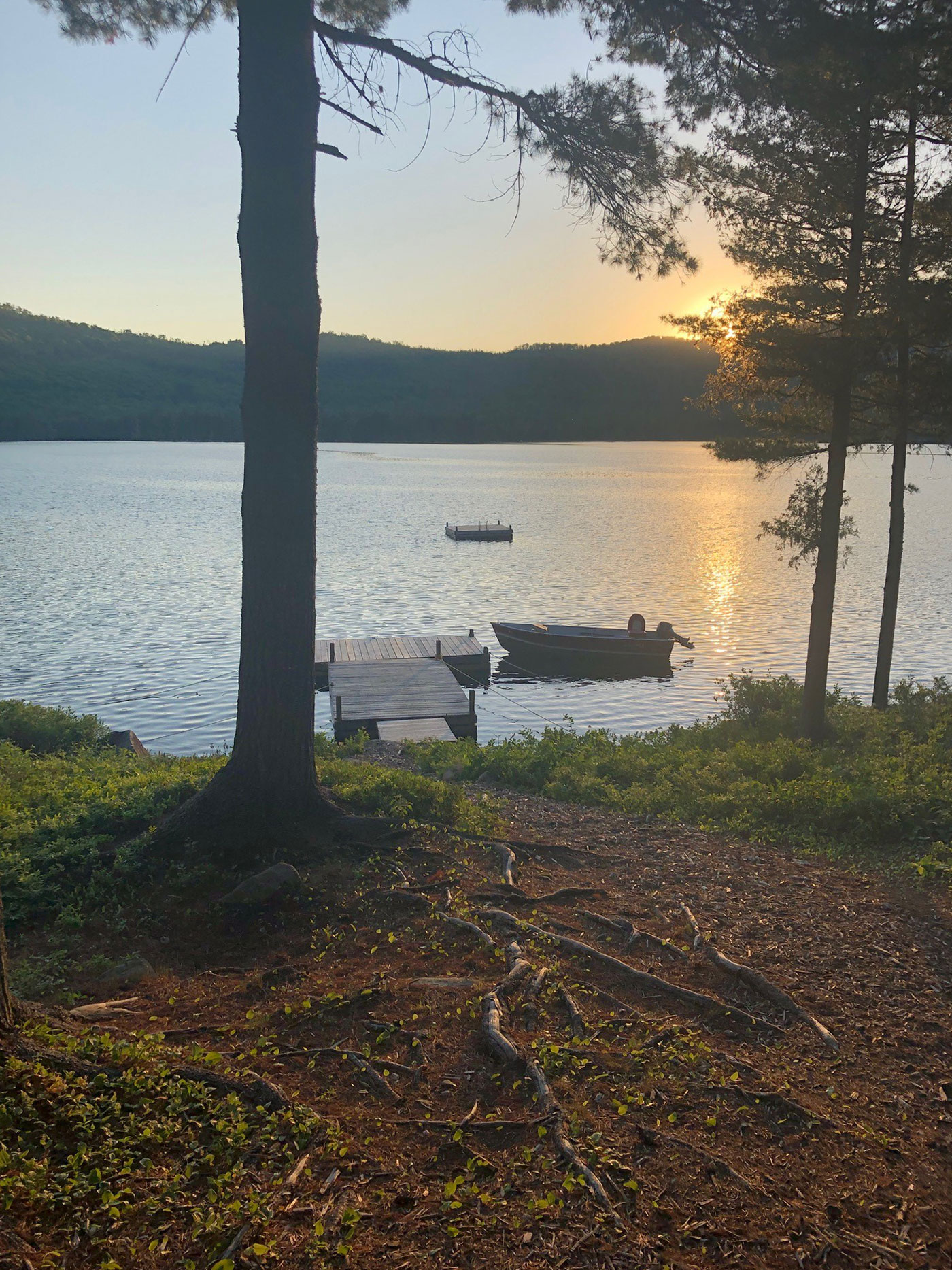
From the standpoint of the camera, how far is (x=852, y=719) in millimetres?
16203

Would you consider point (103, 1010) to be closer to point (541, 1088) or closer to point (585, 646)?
point (541, 1088)

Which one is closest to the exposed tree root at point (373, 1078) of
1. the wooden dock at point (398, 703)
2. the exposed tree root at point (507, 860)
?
the exposed tree root at point (507, 860)

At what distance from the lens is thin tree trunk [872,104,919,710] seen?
1401 cm

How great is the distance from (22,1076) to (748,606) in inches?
1523

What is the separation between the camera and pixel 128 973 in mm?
5484

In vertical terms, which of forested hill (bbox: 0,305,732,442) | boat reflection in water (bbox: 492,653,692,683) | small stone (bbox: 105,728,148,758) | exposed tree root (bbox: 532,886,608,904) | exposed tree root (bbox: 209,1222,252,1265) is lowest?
boat reflection in water (bbox: 492,653,692,683)

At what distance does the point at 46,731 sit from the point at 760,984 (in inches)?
526

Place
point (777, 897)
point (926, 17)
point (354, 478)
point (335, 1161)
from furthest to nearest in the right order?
point (354, 478) → point (926, 17) → point (777, 897) → point (335, 1161)

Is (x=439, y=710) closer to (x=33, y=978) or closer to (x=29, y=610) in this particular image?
(x=33, y=978)

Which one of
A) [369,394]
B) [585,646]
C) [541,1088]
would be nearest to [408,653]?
[585,646]

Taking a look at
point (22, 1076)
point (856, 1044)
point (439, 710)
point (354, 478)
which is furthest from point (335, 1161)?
point (354, 478)

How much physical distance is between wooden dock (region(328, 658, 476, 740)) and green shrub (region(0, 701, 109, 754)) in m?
5.61

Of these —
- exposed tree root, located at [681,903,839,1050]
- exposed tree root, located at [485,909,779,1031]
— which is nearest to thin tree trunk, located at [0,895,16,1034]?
exposed tree root, located at [485,909,779,1031]

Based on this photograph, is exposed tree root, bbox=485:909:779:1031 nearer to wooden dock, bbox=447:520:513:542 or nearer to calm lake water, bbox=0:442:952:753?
calm lake water, bbox=0:442:952:753
